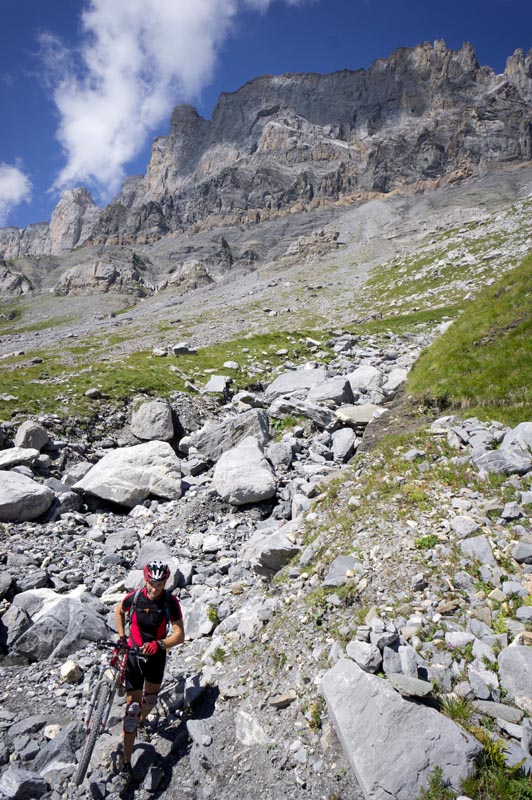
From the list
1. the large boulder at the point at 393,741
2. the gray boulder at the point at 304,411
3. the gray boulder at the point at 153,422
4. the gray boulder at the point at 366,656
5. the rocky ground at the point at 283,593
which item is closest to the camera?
the large boulder at the point at 393,741

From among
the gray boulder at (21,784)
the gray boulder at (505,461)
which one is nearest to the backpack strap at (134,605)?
the gray boulder at (21,784)

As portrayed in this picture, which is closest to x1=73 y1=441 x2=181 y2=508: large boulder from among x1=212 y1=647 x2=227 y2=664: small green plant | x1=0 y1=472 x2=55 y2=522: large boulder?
x1=0 y1=472 x2=55 y2=522: large boulder

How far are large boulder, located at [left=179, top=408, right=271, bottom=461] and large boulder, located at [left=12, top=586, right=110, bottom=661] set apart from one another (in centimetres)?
887

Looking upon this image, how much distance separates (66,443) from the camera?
19.2 meters

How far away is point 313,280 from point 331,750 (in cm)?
11804

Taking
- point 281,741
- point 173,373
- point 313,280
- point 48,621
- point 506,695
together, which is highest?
point 313,280

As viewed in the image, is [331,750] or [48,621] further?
[48,621]

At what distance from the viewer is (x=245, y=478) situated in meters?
14.5

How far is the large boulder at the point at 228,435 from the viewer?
18.6m

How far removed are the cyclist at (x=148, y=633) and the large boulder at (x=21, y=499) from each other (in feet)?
28.7

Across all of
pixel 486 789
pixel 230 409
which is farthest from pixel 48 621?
pixel 230 409

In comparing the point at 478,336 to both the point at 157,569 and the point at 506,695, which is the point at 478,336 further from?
the point at 157,569

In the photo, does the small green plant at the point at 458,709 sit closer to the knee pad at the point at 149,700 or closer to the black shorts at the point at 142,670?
the black shorts at the point at 142,670

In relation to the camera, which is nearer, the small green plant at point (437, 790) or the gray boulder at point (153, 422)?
the small green plant at point (437, 790)
